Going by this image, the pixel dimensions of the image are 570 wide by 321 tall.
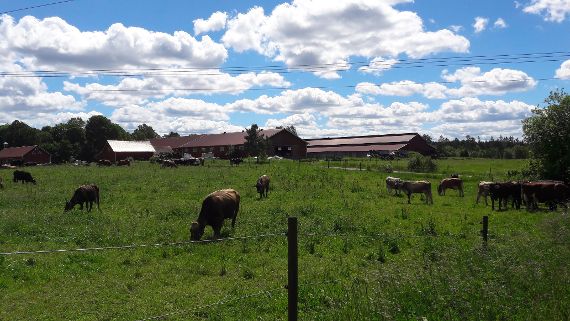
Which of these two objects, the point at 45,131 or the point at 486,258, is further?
the point at 45,131

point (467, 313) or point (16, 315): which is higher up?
point (467, 313)

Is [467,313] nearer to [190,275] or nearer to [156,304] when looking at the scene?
[156,304]

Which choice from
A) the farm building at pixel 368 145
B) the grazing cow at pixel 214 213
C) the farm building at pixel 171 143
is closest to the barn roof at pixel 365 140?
the farm building at pixel 368 145

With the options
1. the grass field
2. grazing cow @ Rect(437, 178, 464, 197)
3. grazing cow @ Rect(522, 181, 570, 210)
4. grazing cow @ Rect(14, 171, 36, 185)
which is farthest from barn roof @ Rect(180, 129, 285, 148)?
the grass field

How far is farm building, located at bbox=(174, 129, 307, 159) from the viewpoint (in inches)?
3888

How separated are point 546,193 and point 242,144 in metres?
72.9

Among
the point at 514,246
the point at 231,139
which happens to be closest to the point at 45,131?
the point at 231,139

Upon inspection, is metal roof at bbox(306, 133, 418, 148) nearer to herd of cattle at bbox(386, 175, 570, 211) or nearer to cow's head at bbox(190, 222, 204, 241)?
herd of cattle at bbox(386, 175, 570, 211)

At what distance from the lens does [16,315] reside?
934cm

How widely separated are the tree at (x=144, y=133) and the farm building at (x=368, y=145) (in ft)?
210

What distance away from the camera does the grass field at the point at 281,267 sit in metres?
8.55

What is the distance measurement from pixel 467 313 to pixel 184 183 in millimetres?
29880

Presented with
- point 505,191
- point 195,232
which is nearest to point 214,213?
point 195,232

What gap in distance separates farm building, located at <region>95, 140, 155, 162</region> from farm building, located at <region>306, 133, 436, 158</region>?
139 ft
